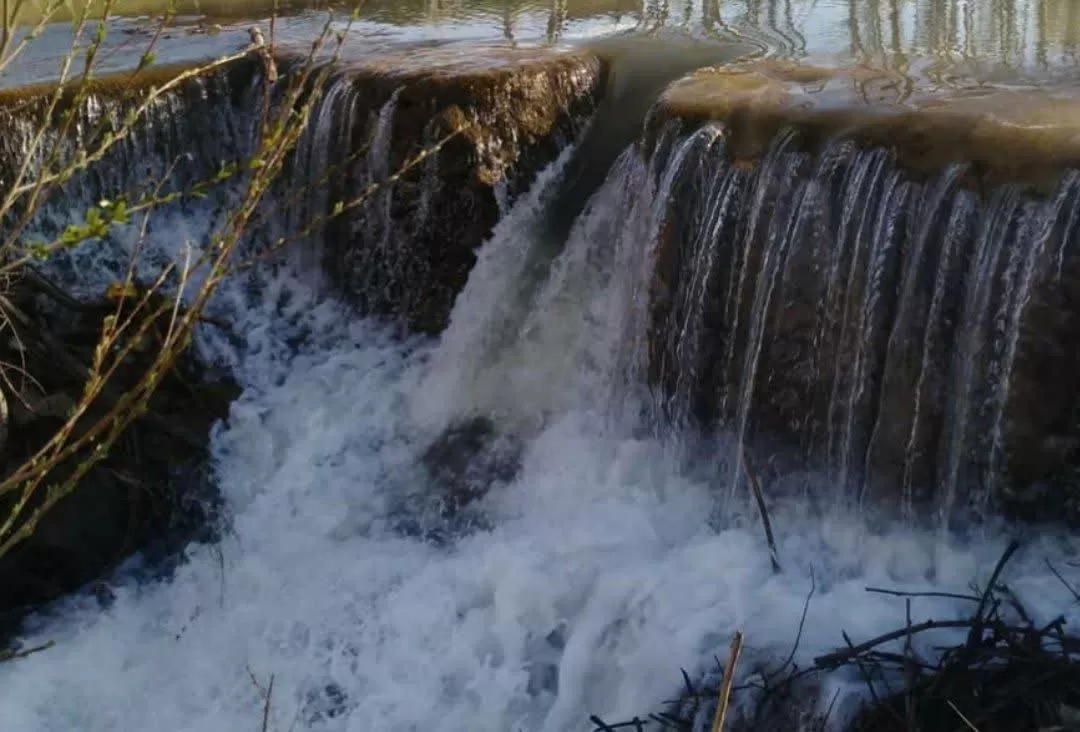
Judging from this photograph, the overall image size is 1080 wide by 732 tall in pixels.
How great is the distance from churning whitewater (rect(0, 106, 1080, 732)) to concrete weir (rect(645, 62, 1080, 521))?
0.18 m

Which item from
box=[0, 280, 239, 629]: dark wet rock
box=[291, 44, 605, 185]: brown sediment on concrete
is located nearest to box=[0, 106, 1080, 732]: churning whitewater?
box=[0, 280, 239, 629]: dark wet rock

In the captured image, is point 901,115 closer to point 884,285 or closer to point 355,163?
point 884,285

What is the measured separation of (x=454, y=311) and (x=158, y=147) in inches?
78.0

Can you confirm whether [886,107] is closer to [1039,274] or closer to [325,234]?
[1039,274]

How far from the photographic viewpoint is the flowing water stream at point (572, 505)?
3934 mm

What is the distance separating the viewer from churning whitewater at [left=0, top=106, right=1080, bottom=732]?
12.9 feet

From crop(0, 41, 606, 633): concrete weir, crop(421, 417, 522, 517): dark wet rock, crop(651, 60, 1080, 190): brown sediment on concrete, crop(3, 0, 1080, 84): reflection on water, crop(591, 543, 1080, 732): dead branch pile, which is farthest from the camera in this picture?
crop(3, 0, 1080, 84): reflection on water

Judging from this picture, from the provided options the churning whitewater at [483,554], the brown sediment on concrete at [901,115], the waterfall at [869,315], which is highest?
the brown sediment on concrete at [901,115]

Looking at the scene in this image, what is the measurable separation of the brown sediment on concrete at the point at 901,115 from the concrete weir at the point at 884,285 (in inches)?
0.5

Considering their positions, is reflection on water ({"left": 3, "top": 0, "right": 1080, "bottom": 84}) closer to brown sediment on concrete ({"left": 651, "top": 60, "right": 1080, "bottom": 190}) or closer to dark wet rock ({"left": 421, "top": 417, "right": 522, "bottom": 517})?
brown sediment on concrete ({"left": 651, "top": 60, "right": 1080, "bottom": 190})

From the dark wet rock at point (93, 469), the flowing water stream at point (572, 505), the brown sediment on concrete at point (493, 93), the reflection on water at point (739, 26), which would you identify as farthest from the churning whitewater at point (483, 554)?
the reflection on water at point (739, 26)

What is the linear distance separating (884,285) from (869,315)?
0.12 m

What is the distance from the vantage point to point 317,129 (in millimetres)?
5992

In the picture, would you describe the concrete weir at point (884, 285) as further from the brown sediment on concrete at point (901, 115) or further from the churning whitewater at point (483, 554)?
the churning whitewater at point (483, 554)
